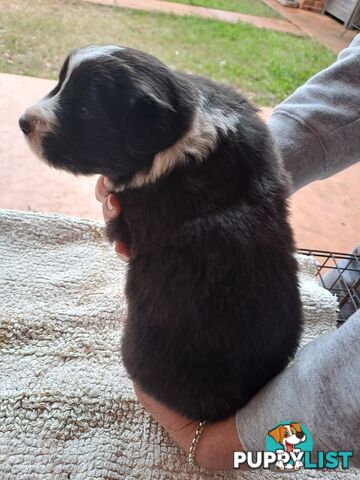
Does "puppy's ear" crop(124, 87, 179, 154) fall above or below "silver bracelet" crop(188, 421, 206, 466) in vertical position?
above

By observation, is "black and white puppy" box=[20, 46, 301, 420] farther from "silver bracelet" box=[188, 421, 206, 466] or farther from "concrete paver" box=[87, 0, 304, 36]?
"concrete paver" box=[87, 0, 304, 36]

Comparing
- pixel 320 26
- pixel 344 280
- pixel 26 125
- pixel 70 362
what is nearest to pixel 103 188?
pixel 26 125

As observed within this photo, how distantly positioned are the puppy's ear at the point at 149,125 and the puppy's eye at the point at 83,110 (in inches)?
2.8

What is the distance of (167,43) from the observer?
6.82 feet

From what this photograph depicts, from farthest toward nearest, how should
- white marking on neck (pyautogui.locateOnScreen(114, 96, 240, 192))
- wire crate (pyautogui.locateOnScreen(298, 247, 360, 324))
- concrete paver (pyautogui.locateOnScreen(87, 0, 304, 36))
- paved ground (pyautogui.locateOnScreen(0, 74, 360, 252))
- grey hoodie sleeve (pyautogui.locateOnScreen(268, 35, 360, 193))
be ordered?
A: concrete paver (pyautogui.locateOnScreen(87, 0, 304, 36))
paved ground (pyautogui.locateOnScreen(0, 74, 360, 252))
wire crate (pyautogui.locateOnScreen(298, 247, 360, 324))
grey hoodie sleeve (pyautogui.locateOnScreen(268, 35, 360, 193))
white marking on neck (pyautogui.locateOnScreen(114, 96, 240, 192))

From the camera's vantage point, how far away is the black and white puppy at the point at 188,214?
2.37ft

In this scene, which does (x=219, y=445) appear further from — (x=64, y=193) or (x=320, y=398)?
(x=64, y=193)

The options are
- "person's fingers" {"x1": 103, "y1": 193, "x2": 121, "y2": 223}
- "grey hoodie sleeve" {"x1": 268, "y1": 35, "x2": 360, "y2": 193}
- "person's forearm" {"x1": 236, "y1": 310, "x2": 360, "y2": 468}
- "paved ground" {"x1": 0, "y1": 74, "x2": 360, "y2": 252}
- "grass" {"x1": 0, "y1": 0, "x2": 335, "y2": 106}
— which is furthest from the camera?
"grass" {"x1": 0, "y1": 0, "x2": 335, "y2": 106}

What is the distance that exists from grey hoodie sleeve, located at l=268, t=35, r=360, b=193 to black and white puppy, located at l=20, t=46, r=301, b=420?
0.71 feet

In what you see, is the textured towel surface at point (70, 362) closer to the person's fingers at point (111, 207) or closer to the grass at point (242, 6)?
the person's fingers at point (111, 207)

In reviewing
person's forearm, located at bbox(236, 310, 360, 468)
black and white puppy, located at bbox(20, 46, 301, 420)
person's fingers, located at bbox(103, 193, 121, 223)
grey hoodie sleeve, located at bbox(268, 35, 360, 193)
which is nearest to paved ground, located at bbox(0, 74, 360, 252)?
grey hoodie sleeve, located at bbox(268, 35, 360, 193)

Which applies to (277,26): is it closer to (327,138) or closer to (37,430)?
(327,138)

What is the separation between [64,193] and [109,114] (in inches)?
38.0

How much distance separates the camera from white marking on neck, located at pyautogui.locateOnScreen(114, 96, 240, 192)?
75 cm
